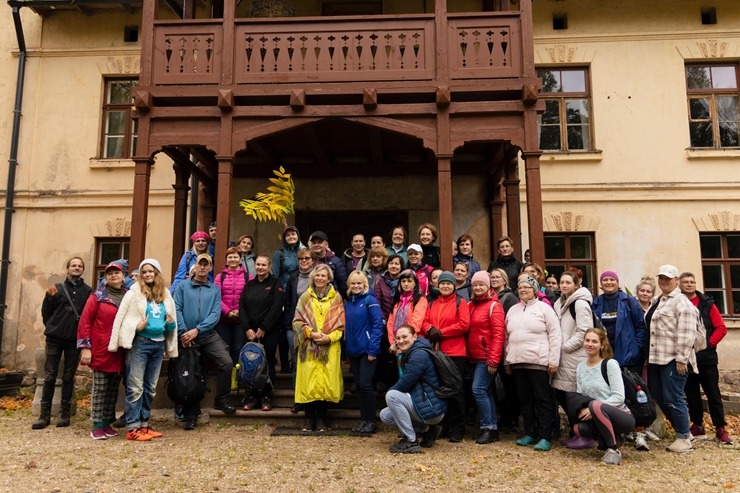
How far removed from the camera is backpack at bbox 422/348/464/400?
5312 mm

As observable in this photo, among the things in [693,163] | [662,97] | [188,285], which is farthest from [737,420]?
[188,285]

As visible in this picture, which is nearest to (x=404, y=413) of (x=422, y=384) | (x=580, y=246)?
(x=422, y=384)

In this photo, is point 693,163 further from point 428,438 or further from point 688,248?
point 428,438

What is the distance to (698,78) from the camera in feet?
36.1

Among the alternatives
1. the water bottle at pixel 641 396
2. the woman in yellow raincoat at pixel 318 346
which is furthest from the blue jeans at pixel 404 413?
the water bottle at pixel 641 396

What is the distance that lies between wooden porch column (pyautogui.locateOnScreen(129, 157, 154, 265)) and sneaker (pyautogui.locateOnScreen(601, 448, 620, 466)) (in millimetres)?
6378

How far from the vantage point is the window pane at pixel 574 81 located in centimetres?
1115

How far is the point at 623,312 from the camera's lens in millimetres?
5801

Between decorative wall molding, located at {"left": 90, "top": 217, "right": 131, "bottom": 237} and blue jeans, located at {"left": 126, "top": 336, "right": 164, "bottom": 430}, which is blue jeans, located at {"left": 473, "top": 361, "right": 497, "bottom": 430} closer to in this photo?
blue jeans, located at {"left": 126, "top": 336, "right": 164, "bottom": 430}

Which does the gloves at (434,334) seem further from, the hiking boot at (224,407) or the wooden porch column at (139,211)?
the wooden porch column at (139,211)

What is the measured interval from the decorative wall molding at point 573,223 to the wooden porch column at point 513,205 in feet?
3.73

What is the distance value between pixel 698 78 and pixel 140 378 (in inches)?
448

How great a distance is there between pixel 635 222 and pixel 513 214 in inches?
104

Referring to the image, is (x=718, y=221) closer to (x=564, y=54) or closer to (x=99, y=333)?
(x=564, y=54)
